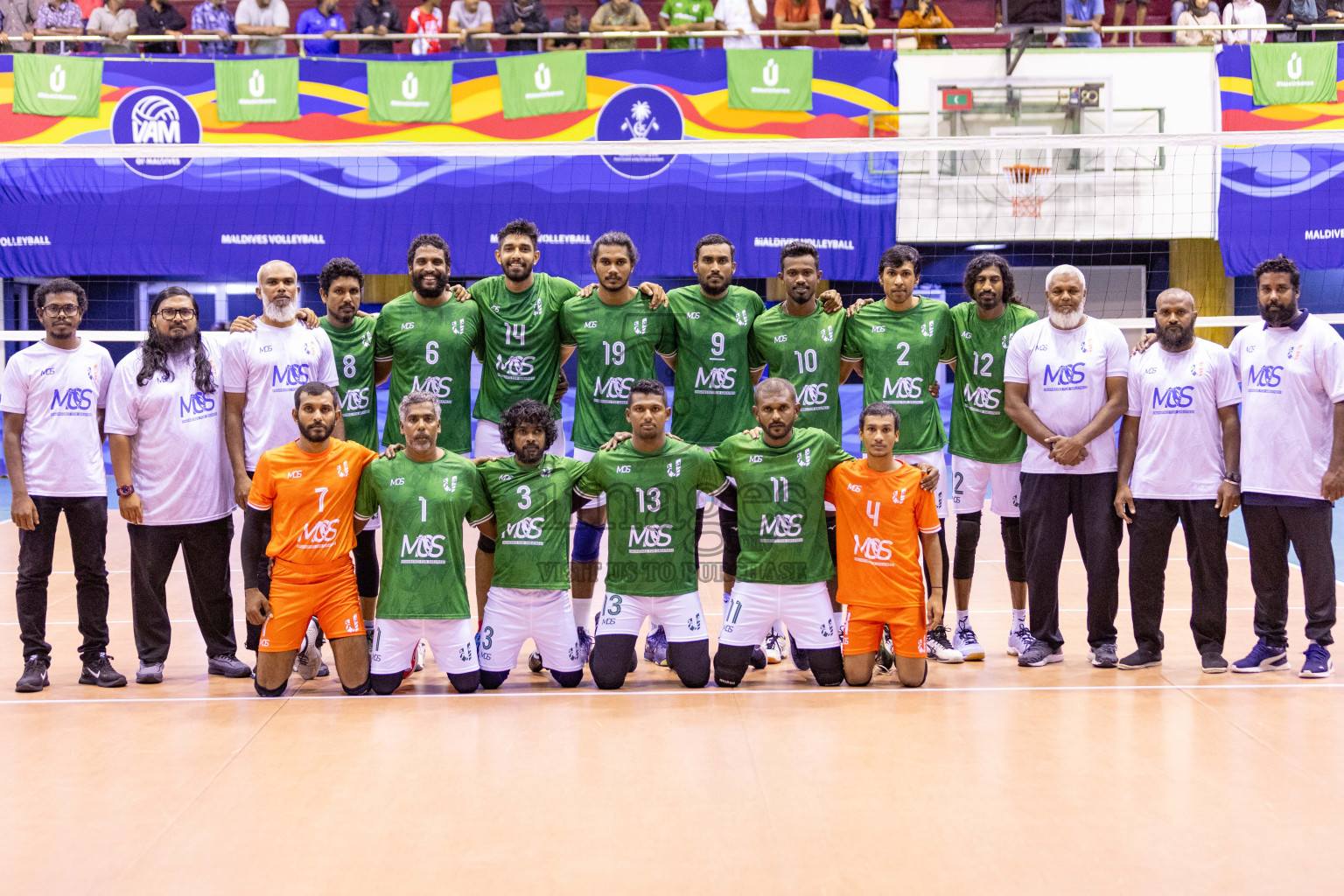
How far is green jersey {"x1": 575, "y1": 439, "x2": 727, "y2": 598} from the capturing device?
6082 mm

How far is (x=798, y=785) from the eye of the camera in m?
4.58

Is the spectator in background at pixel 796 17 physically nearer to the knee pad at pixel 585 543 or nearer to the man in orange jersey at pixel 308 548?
the knee pad at pixel 585 543

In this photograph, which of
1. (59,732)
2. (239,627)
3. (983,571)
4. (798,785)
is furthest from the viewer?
(983,571)

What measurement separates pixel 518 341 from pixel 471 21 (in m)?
12.1

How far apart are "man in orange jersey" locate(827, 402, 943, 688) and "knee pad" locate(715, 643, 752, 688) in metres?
0.55

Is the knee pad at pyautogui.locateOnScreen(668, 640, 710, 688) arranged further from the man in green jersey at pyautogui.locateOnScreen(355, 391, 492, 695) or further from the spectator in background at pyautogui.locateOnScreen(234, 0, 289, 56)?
the spectator in background at pyautogui.locateOnScreen(234, 0, 289, 56)

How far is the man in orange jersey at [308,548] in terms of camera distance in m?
5.90

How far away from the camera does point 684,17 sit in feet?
56.2

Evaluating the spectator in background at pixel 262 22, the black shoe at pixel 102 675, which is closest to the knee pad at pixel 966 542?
the black shoe at pixel 102 675

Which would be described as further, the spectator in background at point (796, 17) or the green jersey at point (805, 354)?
the spectator in background at point (796, 17)

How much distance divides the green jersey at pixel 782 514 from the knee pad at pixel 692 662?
0.43 m

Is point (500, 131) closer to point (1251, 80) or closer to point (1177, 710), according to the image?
point (1251, 80)

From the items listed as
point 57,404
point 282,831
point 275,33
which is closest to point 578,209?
point 275,33

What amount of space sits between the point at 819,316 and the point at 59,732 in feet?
14.9
